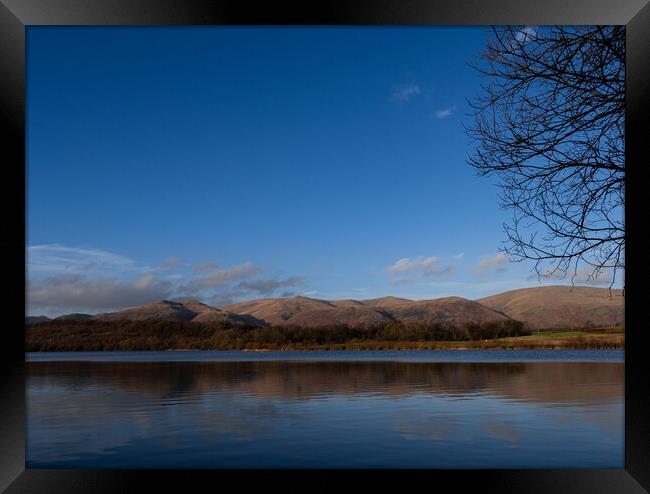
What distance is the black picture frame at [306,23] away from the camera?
297cm

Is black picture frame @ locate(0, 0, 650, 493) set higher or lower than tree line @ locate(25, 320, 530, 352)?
higher

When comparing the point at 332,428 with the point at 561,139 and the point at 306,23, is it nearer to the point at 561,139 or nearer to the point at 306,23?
the point at 561,139

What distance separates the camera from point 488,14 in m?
3.07

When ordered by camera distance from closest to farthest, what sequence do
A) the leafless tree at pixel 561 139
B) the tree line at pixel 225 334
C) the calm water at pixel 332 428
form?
1. the leafless tree at pixel 561 139
2. the calm water at pixel 332 428
3. the tree line at pixel 225 334

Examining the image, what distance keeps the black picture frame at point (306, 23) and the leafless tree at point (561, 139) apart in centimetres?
52

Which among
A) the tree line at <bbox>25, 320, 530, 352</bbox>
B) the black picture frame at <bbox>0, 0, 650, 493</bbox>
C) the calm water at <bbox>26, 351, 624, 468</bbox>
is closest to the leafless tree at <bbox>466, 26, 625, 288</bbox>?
the black picture frame at <bbox>0, 0, 650, 493</bbox>

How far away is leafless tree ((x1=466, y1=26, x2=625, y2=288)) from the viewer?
11.8 feet

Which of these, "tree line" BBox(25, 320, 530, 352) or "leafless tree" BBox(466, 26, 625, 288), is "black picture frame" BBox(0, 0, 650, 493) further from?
"tree line" BBox(25, 320, 530, 352)

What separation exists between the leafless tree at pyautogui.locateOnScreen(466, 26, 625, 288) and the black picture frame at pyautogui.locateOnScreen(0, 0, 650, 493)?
517mm

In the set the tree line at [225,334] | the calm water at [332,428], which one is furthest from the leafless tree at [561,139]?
the tree line at [225,334]

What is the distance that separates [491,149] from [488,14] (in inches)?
43.5

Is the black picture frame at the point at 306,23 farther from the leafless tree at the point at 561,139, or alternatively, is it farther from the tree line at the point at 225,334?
the tree line at the point at 225,334

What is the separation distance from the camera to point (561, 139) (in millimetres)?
3627

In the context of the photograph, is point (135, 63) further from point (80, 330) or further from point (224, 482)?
point (224, 482)
